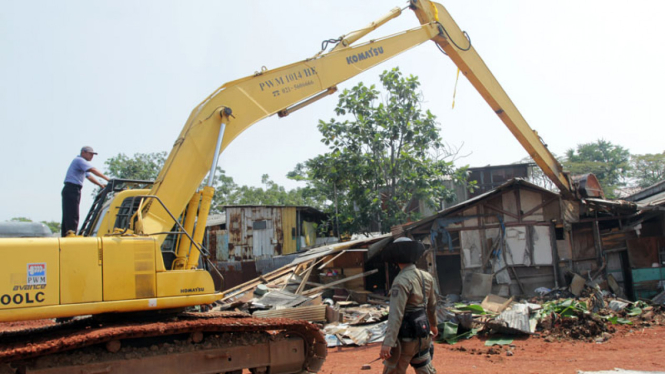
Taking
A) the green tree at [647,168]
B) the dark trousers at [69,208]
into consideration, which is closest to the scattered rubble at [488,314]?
the dark trousers at [69,208]

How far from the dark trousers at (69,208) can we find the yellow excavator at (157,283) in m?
0.29

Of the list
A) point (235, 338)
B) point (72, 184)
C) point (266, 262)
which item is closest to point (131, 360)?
point (235, 338)

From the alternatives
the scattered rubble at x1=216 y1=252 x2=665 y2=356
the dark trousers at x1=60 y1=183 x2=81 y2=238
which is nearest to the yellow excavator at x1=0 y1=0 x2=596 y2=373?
the dark trousers at x1=60 y1=183 x2=81 y2=238

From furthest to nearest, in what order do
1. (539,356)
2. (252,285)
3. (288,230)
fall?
1. (288,230)
2. (252,285)
3. (539,356)

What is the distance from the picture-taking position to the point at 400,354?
4547 mm

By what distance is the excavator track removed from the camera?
4648mm

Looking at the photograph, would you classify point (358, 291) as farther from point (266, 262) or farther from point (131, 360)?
point (131, 360)

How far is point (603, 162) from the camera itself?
36.9 meters

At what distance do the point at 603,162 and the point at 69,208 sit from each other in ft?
128

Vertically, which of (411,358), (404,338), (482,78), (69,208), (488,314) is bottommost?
(488,314)

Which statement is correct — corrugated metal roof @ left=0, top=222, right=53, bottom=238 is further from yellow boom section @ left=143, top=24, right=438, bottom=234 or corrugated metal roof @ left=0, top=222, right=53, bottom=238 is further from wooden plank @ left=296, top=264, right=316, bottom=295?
wooden plank @ left=296, top=264, right=316, bottom=295

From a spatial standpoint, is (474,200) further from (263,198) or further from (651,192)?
(263,198)

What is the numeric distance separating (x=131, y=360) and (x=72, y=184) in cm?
233

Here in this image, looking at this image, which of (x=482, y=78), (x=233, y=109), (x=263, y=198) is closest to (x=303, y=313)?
(x=233, y=109)
